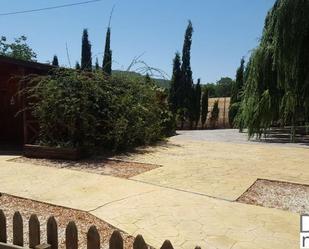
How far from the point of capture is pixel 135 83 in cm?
1214

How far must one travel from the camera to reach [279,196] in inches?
251

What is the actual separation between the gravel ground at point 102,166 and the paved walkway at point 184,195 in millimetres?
326

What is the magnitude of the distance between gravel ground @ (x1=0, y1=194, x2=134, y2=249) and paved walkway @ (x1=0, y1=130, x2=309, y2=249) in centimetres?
14

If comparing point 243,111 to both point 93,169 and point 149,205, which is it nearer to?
point 93,169

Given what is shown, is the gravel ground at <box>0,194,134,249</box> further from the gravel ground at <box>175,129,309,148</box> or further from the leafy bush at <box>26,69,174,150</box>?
the gravel ground at <box>175,129,309,148</box>

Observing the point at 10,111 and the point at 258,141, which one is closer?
the point at 10,111

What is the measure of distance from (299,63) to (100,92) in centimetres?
510

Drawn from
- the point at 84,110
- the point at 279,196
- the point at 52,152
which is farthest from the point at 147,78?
the point at 279,196

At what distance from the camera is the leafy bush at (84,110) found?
9.97 meters

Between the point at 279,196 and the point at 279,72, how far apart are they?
17.5 ft

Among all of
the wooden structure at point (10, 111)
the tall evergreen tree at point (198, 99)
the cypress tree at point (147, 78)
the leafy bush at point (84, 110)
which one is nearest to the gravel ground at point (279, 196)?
the leafy bush at point (84, 110)

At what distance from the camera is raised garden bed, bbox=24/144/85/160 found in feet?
31.2

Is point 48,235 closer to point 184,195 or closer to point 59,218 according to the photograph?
point 59,218

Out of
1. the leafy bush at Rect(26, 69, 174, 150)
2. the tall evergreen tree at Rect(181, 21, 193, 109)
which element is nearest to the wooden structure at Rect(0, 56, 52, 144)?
the leafy bush at Rect(26, 69, 174, 150)
